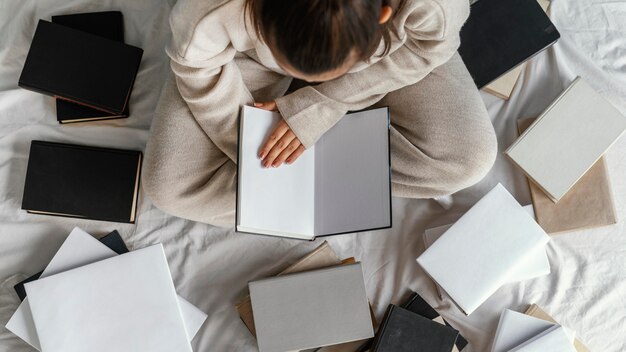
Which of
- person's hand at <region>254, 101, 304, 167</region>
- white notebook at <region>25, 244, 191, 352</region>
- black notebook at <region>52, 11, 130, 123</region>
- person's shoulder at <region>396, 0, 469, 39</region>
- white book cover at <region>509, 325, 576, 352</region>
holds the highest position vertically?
person's shoulder at <region>396, 0, 469, 39</region>

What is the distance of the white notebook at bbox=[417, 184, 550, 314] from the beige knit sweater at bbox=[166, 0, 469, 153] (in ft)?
0.98

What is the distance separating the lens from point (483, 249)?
40.0 inches

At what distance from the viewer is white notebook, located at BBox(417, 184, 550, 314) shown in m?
1.00

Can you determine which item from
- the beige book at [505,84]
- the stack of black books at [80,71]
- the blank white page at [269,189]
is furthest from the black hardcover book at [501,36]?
the stack of black books at [80,71]

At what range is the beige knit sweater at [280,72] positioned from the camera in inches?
28.6

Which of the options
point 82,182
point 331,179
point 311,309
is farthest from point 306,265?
point 82,182

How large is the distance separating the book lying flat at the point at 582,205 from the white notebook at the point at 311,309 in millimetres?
370

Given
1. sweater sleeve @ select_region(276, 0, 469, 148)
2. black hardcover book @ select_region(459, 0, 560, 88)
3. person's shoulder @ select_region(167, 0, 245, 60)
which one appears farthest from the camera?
black hardcover book @ select_region(459, 0, 560, 88)

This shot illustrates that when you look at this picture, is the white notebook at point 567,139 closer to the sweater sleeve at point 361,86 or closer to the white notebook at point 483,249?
the white notebook at point 483,249

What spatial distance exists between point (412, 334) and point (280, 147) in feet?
1.34

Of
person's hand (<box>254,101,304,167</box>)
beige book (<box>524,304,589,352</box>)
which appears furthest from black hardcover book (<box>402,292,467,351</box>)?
person's hand (<box>254,101,304,167</box>)

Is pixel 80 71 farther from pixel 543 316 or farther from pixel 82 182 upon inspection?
pixel 543 316

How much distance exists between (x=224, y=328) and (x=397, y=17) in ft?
2.06

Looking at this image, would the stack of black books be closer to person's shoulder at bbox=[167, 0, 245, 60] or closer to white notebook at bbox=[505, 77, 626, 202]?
person's shoulder at bbox=[167, 0, 245, 60]
